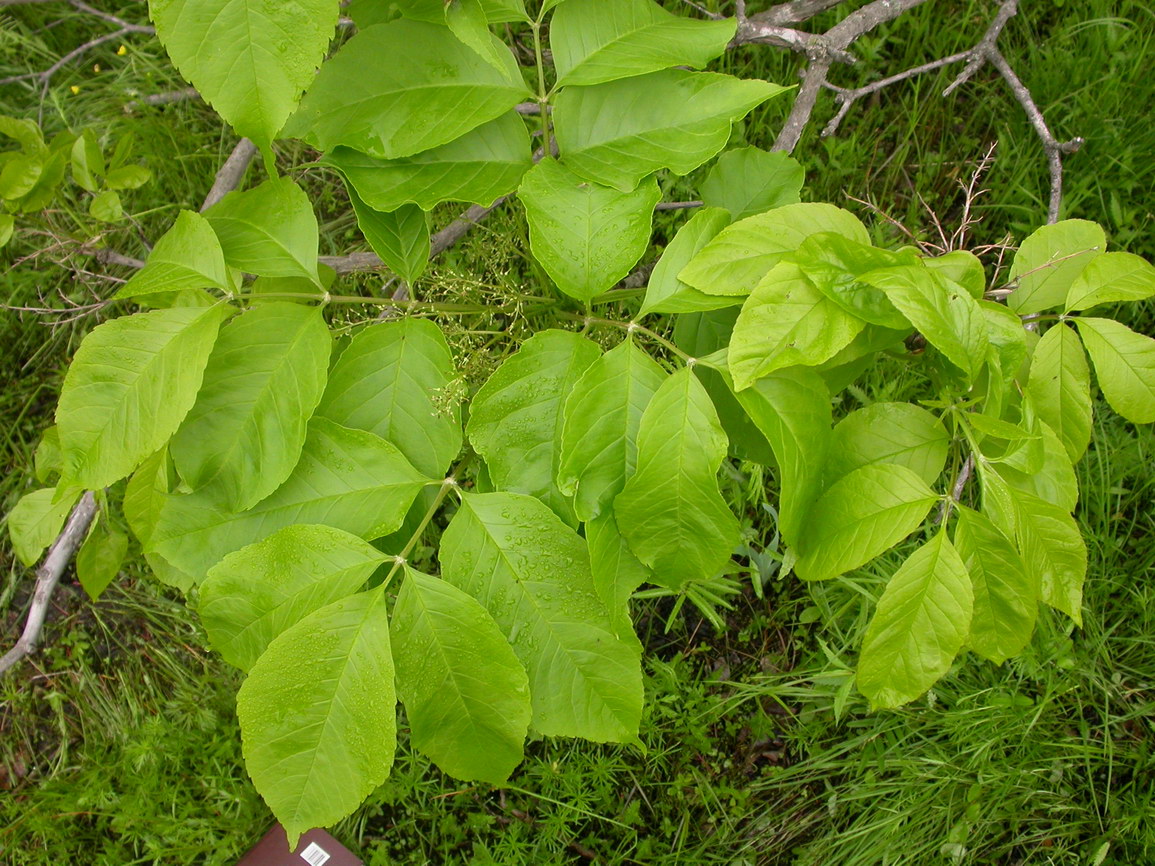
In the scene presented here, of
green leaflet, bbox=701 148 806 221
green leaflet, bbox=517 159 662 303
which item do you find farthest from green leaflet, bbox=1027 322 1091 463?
green leaflet, bbox=517 159 662 303

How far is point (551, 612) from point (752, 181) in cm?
81

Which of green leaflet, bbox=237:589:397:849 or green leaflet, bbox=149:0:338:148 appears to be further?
green leaflet, bbox=237:589:397:849

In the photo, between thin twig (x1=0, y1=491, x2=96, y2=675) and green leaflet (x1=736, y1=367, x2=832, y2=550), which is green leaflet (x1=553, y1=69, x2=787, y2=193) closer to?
green leaflet (x1=736, y1=367, x2=832, y2=550)

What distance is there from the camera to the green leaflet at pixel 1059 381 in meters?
1.11

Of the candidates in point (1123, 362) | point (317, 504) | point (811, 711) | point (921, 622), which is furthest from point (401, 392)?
point (811, 711)

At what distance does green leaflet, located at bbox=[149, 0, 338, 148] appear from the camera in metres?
0.90

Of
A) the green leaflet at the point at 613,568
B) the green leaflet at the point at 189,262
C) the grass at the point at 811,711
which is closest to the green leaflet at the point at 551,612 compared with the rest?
the green leaflet at the point at 613,568

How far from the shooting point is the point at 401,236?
1268 millimetres

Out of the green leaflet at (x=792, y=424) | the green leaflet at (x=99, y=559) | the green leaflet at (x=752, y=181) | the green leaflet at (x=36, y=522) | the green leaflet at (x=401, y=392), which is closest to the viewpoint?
the green leaflet at (x=792, y=424)

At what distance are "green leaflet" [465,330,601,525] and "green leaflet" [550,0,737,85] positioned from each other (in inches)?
15.9

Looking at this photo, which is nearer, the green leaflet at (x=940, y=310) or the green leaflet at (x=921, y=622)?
the green leaflet at (x=940, y=310)

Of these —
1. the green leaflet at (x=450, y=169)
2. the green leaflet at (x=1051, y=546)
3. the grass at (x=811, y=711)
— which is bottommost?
the grass at (x=811, y=711)

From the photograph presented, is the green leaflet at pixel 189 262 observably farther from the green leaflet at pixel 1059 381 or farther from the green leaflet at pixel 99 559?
the green leaflet at pixel 1059 381

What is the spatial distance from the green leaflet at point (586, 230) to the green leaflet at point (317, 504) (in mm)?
367
